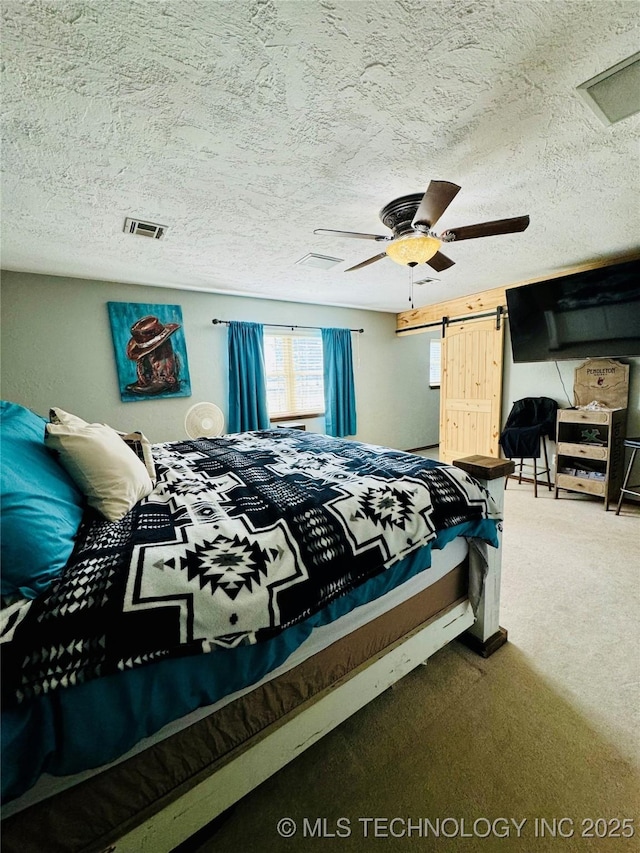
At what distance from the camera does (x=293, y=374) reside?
4648 mm

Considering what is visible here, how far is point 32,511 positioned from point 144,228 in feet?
6.91

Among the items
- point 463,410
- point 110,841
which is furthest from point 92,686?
point 463,410

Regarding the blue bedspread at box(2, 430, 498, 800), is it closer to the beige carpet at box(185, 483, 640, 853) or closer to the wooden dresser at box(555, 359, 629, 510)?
the beige carpet at box(185, 483, 640, 853)

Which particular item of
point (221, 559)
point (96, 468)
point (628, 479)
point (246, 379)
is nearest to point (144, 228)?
point (96, 468)

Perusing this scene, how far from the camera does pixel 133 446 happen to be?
1.80 meters

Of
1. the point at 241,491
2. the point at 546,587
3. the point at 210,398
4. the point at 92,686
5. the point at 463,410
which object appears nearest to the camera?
the point at 92,686

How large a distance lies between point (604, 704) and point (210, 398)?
3916 mm

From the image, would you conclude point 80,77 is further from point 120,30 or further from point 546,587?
point 546,587

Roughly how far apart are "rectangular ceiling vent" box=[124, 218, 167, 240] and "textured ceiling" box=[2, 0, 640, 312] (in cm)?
8

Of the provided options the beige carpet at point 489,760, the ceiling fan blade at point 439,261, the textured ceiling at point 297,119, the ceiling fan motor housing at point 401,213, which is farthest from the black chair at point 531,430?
the ceiling fan motor housing at point 401,213

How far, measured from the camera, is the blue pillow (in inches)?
30.1

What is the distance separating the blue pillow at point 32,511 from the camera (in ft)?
2.51

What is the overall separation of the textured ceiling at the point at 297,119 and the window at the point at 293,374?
199cm

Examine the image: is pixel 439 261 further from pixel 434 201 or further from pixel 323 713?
pixel 323 713
